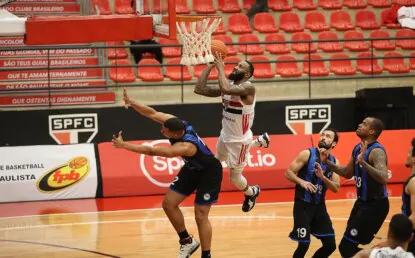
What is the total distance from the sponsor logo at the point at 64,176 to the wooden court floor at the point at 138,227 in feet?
1.14

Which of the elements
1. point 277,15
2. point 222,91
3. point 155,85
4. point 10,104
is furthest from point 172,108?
point 222,91

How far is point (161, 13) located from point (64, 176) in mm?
5485

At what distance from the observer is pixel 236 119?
10.8m

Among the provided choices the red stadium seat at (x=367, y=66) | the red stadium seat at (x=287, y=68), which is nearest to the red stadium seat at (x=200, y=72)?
the red stadium seat at (x=287, y=68)

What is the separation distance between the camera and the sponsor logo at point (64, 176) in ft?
48.0

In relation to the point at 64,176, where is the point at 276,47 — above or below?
above

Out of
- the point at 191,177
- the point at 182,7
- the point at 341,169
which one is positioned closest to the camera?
the point at 341,169

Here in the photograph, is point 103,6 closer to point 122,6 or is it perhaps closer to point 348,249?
point 122,6

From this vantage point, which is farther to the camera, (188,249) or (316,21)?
(316,21)

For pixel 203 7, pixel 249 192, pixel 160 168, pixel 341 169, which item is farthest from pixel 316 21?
pixel 341 169

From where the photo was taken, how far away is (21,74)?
16.5 metres

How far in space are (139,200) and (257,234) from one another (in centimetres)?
327

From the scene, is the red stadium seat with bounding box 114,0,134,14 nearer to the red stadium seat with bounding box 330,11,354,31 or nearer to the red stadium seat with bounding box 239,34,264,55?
the red stadium seat with bounding box 239,34,264,55

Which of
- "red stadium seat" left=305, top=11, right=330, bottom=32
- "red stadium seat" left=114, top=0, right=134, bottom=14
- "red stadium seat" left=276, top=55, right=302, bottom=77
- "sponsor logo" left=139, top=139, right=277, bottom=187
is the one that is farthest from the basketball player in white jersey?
"red stadium seat" left=305, top=11, right=330, bottom=32
